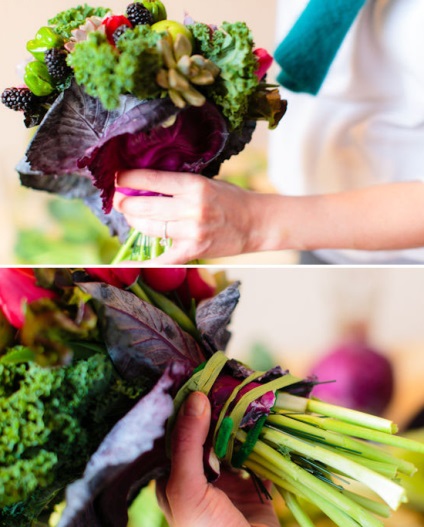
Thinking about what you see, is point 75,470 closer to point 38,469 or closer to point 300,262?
point 38,469

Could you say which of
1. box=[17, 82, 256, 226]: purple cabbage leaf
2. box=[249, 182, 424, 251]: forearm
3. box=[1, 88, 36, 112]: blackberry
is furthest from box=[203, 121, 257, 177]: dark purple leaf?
→ box=[1, 88, 36, 112]: blackberry

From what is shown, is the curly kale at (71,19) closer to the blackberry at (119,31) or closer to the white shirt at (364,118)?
the blackberry at (119,31)

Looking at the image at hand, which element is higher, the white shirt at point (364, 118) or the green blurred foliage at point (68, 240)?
the white shirt at point (364, 118)

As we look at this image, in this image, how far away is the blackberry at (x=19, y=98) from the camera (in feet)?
1.87

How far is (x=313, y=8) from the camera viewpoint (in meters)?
0.78

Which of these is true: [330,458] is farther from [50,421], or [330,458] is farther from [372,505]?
[50,421]

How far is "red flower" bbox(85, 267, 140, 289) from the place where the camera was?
52 centimetres

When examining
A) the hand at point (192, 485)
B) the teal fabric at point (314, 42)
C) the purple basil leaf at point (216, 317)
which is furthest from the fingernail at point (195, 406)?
the teal fabric at point (314, 42)

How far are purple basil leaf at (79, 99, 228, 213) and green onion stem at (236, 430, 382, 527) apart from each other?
0.96 feet

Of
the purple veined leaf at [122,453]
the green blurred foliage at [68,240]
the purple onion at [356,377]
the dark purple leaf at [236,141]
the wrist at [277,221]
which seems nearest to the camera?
the purple veined leaf at [122,453]

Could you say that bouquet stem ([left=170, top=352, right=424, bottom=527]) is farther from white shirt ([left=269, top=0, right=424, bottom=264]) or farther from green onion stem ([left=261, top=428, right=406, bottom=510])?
white shirt ([left=269, top=0, right=424, bottom=264])

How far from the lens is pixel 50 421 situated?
41 centimetres

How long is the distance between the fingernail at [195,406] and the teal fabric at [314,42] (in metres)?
0.56

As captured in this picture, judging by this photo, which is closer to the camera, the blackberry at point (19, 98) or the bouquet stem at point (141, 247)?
the blackberry at point (19, 98)
